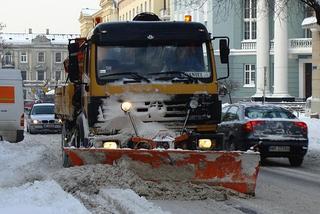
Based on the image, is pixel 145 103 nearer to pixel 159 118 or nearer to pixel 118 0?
pixel 159 118

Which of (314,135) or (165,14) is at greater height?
(165,14)

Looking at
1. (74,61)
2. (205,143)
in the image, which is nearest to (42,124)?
(74,61)

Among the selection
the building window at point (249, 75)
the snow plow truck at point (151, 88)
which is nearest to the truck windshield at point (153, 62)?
the snow plow truck at point (151, 88)

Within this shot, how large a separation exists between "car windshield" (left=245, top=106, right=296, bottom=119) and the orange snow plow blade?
7.21 meters

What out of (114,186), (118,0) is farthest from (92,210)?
(118,0)

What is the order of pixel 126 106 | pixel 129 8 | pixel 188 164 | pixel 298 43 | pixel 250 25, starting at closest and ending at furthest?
pixel 188 164
pixel 126 106
pixel 298 43
pixel 250 25
pixel 129 8

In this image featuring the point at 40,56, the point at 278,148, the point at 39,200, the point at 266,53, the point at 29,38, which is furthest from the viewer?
the point at 29,38

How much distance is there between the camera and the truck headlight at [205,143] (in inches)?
479

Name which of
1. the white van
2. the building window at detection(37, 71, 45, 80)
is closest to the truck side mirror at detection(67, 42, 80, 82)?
the white van

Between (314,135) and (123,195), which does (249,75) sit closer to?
(314,135)

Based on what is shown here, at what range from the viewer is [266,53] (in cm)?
5841

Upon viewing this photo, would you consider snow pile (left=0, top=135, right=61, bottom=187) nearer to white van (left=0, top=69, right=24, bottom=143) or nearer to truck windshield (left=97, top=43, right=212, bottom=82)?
white van (left=0, top=69, right=24, bottom=143)

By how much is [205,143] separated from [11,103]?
12.1 m

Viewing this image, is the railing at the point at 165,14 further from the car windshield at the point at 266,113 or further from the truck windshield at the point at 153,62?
the truck windshield at the point at 153,62
